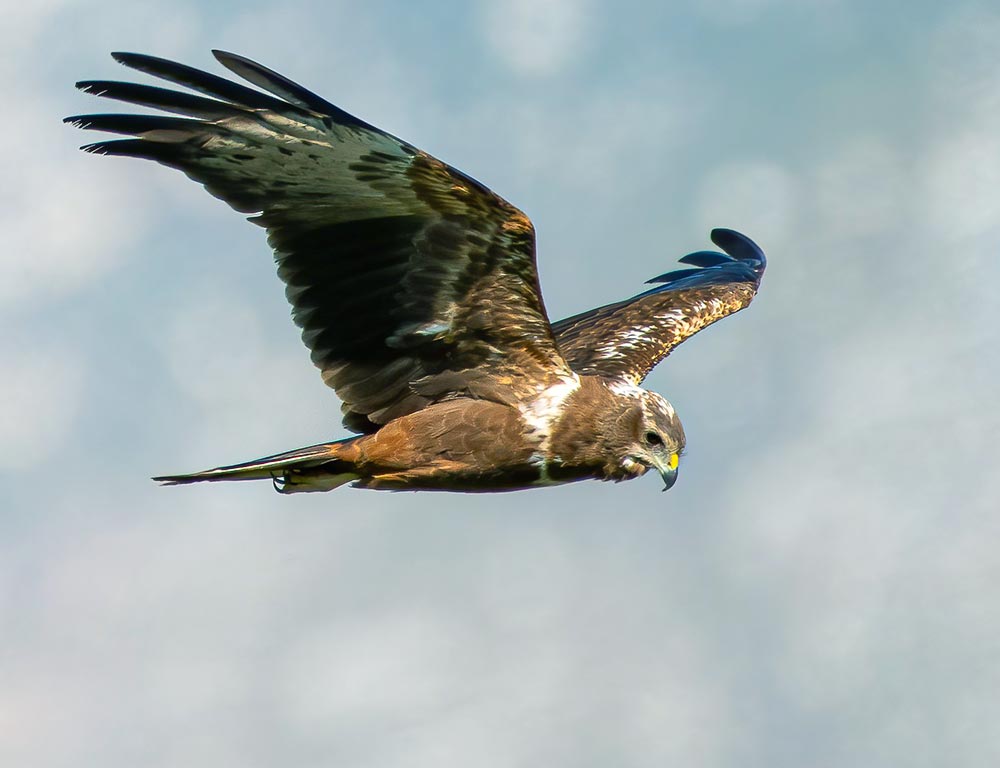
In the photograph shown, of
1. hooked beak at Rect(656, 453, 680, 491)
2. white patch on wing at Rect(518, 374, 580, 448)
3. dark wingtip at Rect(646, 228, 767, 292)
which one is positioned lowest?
hooked beak at Rect(656, 453, 680, 491)

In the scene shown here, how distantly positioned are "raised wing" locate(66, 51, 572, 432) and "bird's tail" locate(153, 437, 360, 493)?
0.31m

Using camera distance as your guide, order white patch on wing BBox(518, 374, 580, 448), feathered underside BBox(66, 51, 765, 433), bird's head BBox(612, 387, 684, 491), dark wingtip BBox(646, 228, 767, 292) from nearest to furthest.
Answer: feathered underside BBox(66, 51, 765, 433)
white patch on wing BBox(518, 374, 580, 448)
bird's head BBox(612, 387, 684, 491)
dark wingtip BBox(646, 228, 767, 292)

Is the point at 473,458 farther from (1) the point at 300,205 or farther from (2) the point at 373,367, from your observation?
(1) the point at 300,205

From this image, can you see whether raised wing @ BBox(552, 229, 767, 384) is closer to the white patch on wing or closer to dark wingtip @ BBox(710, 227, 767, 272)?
dark wingtip @ BBox(710, 227, 767, 272)

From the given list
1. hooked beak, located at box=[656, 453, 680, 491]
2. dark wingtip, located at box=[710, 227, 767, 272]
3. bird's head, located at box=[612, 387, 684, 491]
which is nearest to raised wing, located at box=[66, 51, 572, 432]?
bird's head, located at box=[612, 387, 684, 491]

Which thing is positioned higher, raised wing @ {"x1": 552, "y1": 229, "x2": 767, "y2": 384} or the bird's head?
raised wing @ {"x1": 552, "y1": 229, "x2": 767, "y2": 384}

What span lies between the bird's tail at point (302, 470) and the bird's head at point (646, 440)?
1.53 m

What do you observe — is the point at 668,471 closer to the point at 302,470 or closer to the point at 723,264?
the point at 302,470

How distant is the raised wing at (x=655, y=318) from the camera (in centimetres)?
1041

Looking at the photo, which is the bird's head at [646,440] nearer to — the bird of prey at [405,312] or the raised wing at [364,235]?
the bird of prey at [405,312]

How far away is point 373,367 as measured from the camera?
28.8 feet

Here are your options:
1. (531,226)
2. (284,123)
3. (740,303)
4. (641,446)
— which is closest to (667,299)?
(740,303)

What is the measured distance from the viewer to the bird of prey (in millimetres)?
7750

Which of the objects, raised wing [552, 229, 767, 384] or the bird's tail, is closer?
the bird's tail
